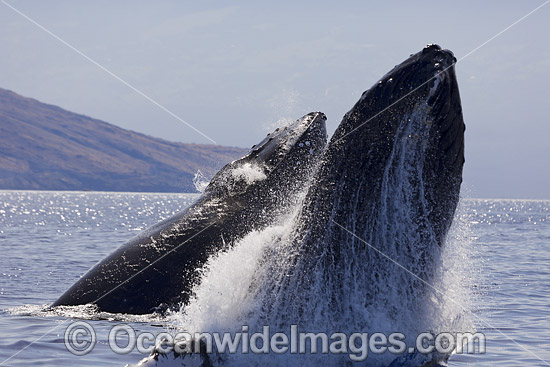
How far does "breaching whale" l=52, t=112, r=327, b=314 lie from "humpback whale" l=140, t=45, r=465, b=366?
2451 millimetres

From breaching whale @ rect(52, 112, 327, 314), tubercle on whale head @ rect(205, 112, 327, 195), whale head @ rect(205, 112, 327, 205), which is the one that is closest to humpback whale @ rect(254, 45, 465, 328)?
breaching whale @ rect(52, 112, 327, 314)

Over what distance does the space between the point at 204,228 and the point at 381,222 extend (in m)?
3.29

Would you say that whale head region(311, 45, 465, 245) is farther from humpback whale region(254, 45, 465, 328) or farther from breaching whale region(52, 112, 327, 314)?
breaching whale region(52, 112, 327, 314)

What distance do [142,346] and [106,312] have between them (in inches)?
36.8

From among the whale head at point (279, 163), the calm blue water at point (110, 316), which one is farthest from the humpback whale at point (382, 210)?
Result: the whale head at point (279, 163)

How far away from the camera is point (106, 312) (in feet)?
29.9

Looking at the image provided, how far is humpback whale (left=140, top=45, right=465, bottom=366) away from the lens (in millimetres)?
6422

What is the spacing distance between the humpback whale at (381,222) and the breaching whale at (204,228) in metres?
2.45

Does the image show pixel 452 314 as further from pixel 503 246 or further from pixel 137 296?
pixel 503 246

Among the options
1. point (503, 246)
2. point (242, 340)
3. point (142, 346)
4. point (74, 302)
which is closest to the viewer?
point (242, 340)

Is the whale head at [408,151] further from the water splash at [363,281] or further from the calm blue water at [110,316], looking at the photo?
the calm blue water at [110,316]

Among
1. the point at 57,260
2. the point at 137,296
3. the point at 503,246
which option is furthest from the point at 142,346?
the point at 503,246

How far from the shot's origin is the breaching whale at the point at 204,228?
8.92 meters

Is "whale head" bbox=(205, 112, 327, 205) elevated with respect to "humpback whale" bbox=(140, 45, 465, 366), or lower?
elevated
